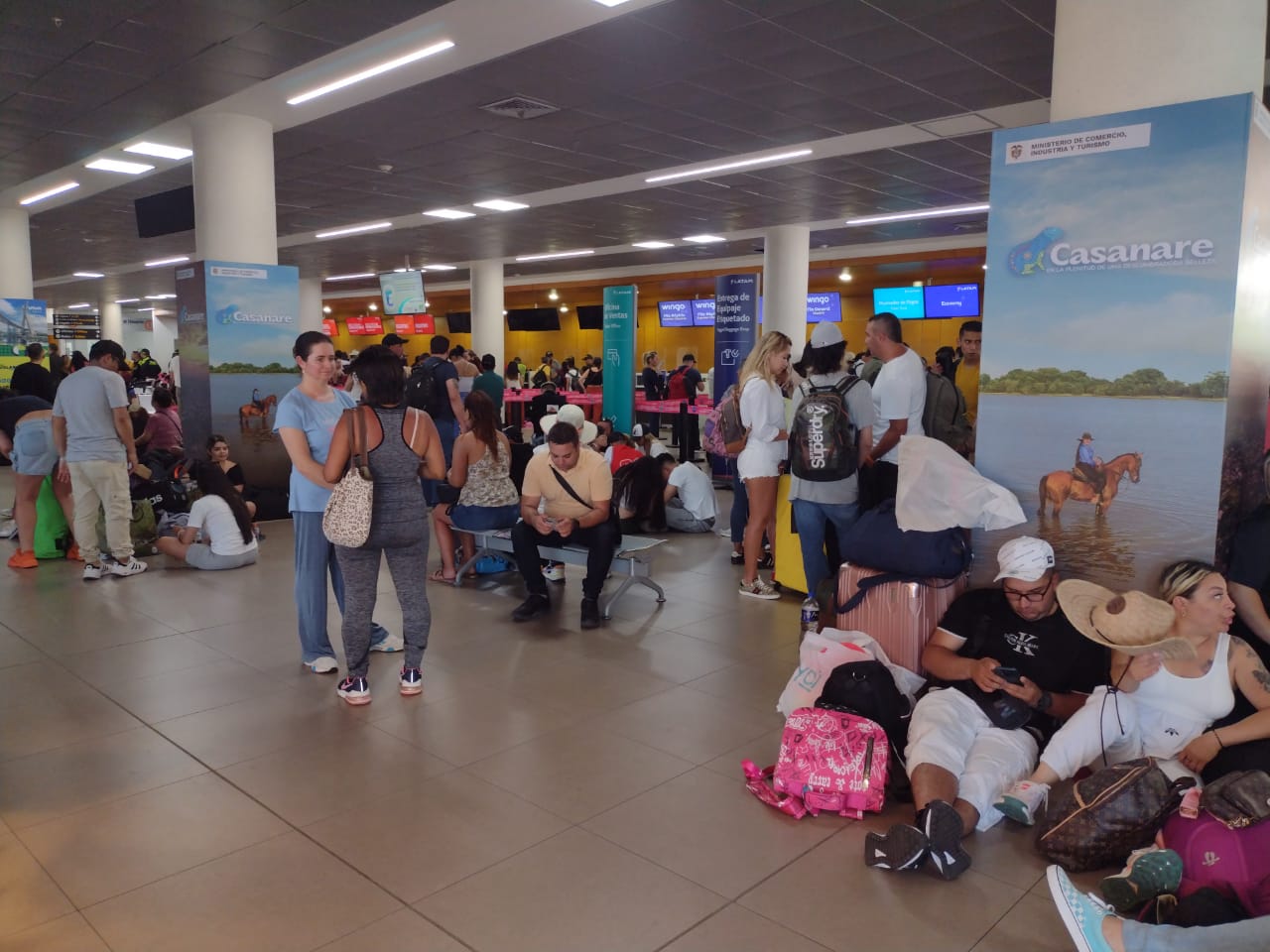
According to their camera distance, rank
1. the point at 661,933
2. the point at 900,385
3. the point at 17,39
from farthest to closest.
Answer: the point at 17,39, the point at 900,385, the point at 661,933

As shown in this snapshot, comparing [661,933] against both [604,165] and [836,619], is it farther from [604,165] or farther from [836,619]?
[604,165]

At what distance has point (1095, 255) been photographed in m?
3.32

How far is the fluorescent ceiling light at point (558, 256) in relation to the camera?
18259 millimetres

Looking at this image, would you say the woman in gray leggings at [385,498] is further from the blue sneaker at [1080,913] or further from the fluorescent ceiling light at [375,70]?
the fluorescent ceiling light at [375,70]

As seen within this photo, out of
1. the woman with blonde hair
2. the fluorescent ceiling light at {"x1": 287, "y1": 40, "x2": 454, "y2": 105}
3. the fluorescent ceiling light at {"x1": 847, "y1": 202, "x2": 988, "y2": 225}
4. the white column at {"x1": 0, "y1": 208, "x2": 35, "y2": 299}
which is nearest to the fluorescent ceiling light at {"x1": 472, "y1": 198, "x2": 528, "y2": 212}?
the fluorescent ceiling light at {"x1": 287, "y1": 40, "x2": 454, "y2": 105}

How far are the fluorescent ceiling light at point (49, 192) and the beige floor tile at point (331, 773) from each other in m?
10.8

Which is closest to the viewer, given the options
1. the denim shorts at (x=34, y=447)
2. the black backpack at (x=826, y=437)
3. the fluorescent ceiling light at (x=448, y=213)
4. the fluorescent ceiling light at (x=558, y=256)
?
the black backpack at (x=826, y=437)

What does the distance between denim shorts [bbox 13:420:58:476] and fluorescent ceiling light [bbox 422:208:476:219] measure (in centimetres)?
762

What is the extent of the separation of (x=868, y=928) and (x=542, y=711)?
1.81 m

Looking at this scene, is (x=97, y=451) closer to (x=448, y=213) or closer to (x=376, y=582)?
(x=376, y=582)

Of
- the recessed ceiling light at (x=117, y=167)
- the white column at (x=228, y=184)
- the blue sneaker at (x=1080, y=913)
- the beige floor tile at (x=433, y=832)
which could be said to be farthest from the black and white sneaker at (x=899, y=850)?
the recessed ceiling light at (x=117, y=167)

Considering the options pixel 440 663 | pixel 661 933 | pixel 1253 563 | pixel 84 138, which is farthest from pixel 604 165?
pixel 661 933

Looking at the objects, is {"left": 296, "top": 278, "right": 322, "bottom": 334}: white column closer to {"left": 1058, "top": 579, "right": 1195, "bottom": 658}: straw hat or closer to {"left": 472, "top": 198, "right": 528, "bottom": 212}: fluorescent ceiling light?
{"left": 472, "top": 198, "right": 528, "bottom": 212}: fluorescent ceiling light

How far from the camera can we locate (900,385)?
498cm
